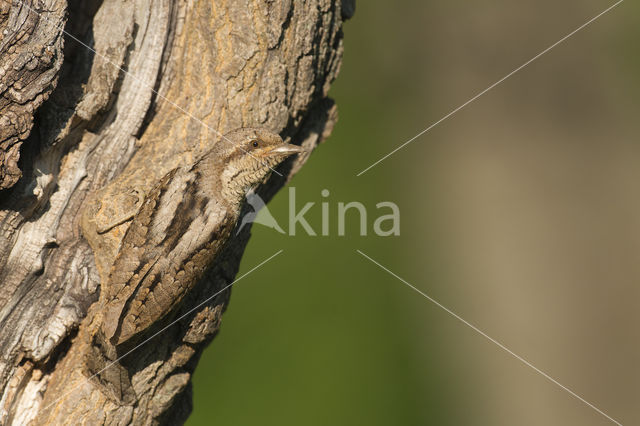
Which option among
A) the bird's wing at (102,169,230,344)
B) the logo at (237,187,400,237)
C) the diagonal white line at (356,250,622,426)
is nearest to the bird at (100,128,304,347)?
the bird's wing at (102,169,230,344)

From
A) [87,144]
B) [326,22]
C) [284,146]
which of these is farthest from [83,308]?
[326,22]

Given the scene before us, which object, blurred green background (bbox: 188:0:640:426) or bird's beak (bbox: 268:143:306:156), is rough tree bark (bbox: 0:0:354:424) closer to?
bird's beak (bbox: 268:143:306:156)

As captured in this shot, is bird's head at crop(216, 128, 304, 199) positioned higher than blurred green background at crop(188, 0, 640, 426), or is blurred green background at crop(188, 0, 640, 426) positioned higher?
blurred green background at crop(188, 0, 640, 426)

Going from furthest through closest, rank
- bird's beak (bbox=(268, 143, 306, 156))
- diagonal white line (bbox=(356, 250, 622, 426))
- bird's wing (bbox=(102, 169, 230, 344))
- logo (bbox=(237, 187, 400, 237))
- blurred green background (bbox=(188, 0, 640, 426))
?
logo (bbox=(237, 187, 400, 237)) → diagonal white line (bbox=(356, 250, 622, 426)) → blurred green background (bbox=(188, 0, 640, 426)) → bird's beak (bbox=(268, 143, 306, 156)) → bird's wing (bbox=(102, 169, 230, 344))

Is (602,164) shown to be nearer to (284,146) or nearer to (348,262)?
(348,262)

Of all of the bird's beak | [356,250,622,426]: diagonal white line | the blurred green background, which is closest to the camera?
the bird's beak

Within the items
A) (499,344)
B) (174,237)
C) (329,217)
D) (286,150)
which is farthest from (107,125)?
(499,344)
